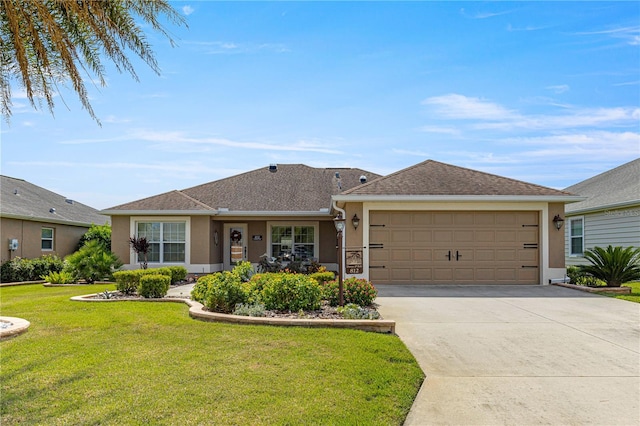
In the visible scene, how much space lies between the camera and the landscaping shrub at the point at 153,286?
398 inches

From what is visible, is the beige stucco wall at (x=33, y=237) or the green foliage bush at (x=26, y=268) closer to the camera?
the green foliage bush at (x=26, y=268)

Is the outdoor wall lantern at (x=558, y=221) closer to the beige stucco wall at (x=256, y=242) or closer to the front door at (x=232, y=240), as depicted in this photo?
the beige stucco wall at (x=256, y=242)

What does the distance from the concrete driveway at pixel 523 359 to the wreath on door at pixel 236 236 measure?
9.93 meters

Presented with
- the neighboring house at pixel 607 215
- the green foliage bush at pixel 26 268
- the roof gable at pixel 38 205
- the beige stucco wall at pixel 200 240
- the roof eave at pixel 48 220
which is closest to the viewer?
the neighboring house at pixel 607 215

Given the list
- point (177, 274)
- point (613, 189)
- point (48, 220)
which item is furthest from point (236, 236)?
point (613, 189)

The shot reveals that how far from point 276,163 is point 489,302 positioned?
574 inches

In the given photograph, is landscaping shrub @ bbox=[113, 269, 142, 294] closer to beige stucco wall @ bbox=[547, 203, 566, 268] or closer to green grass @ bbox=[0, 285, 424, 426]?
green grass @ bbox=[0, 285, 424, 426]

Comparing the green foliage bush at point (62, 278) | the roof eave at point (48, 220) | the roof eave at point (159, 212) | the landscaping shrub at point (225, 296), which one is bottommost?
the green foliage bush at point (62, 278)

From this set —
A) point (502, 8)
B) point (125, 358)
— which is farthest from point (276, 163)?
point (125, 358)

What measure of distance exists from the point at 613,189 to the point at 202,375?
18.1 meters

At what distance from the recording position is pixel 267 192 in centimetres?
1948

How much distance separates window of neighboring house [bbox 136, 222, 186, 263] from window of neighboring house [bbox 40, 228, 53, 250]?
17.7 ft

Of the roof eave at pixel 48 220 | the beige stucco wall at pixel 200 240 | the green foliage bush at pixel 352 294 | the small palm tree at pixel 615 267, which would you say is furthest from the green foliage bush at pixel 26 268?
the small palm tree at pixel 615 267

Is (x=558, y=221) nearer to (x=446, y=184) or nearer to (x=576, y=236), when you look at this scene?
(x=446, y=184)
